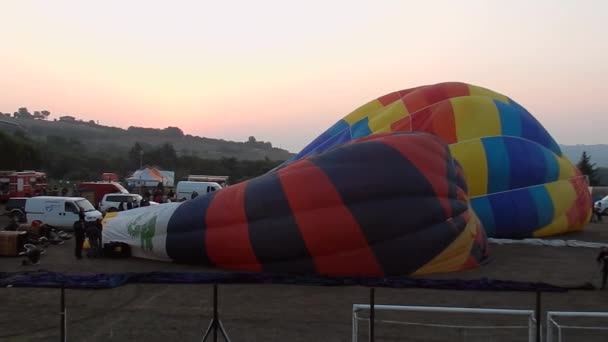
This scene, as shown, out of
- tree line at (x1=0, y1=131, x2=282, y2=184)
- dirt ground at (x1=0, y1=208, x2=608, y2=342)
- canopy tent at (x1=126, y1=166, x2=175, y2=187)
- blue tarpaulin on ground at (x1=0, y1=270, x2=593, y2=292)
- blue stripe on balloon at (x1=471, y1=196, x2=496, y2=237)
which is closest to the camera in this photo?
dirt ground at (x1=0, y1=208, x2=608, y2=342)

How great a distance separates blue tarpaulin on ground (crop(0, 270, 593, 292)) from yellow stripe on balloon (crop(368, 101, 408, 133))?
678 centimetres

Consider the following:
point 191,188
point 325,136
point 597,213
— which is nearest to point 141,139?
point 191,188

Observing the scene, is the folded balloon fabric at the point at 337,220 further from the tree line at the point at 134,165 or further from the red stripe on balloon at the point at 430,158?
the tree line at the point at 134,165

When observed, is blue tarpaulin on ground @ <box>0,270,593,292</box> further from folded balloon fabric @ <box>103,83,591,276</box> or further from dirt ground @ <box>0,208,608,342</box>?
folded balloon fabric @ <box>103,83,591,276</box>

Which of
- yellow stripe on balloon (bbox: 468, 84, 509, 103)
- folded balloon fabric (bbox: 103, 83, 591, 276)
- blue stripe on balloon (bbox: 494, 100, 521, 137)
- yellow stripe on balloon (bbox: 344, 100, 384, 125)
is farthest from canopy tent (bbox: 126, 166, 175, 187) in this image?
blue stripe on balloon (bbox: 494, 100, 521, 137)

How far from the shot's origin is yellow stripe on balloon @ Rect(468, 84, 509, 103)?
17812 mm

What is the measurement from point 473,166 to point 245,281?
25.3ft

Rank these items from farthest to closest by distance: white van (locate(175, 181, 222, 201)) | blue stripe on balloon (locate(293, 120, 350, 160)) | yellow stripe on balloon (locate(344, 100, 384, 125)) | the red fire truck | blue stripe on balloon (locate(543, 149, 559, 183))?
white van (locate(175, 181, 222, 201)) → the red fire truck → yellow stripe on balloon (locate(344, 100, 384, 125)) → blue stripe on balloon (locate(293, 120, 350, 160)) → blue stripe on balloon (locate(543, 149, 559, 183))

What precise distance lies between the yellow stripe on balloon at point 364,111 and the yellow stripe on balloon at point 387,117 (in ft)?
2.54

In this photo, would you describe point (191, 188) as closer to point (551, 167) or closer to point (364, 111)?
point (364, 111)

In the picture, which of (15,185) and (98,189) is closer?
(98,189)

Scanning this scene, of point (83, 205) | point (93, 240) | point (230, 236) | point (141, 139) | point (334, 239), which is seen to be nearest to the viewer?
point (334, 239)

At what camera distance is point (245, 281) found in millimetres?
10133

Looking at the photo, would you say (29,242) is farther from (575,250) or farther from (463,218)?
(575,250)
